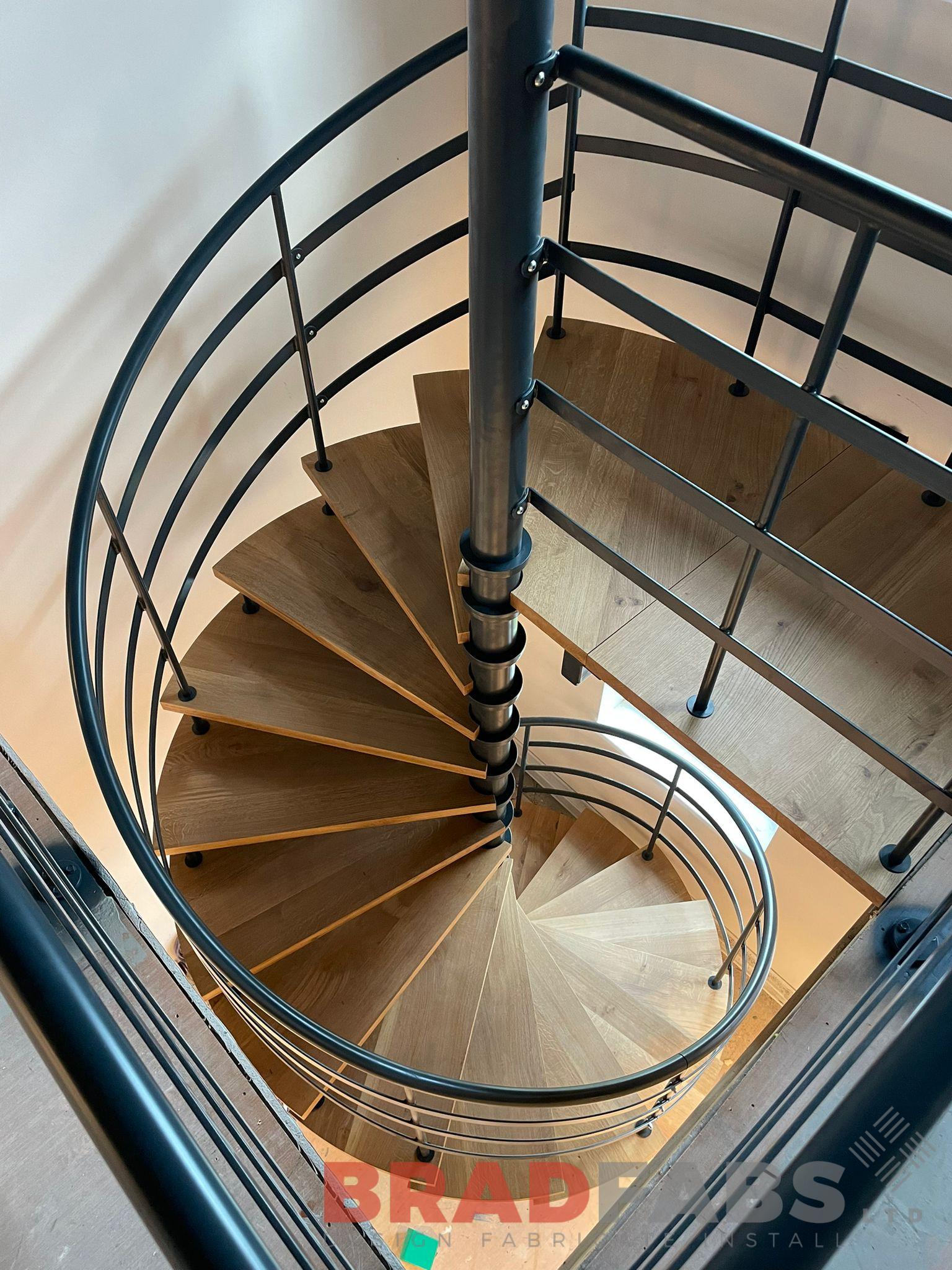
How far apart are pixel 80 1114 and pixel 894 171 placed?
2.58 m

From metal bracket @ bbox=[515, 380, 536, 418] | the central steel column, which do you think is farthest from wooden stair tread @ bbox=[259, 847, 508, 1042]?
metal bracket @ bbox=[515, 380, 536, 418]

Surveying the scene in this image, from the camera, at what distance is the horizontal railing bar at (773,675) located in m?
1.51

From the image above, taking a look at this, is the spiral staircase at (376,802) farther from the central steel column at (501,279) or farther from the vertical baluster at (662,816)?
the vertical baluster at (662,816)

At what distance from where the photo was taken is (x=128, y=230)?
237cm

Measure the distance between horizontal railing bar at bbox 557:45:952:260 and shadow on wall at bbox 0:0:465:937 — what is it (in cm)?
152

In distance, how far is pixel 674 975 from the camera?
11.4 feet

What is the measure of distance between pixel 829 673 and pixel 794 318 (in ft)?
3.22

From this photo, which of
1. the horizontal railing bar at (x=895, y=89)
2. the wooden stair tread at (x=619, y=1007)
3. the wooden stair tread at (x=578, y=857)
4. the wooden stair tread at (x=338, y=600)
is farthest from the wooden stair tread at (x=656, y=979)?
the horizontal railing bar at (x=895, y=89)

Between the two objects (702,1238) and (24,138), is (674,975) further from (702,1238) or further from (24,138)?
(24,138)

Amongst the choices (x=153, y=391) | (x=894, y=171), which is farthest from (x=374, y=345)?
(x=894, y=171)

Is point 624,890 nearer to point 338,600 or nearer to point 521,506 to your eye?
point 338,600

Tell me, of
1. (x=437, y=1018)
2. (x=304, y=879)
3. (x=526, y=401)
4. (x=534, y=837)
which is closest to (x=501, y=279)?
(x=526, y=401)

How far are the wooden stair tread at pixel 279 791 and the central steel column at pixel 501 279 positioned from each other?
0.58 meters

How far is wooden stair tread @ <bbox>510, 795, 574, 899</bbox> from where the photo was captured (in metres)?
4.44
